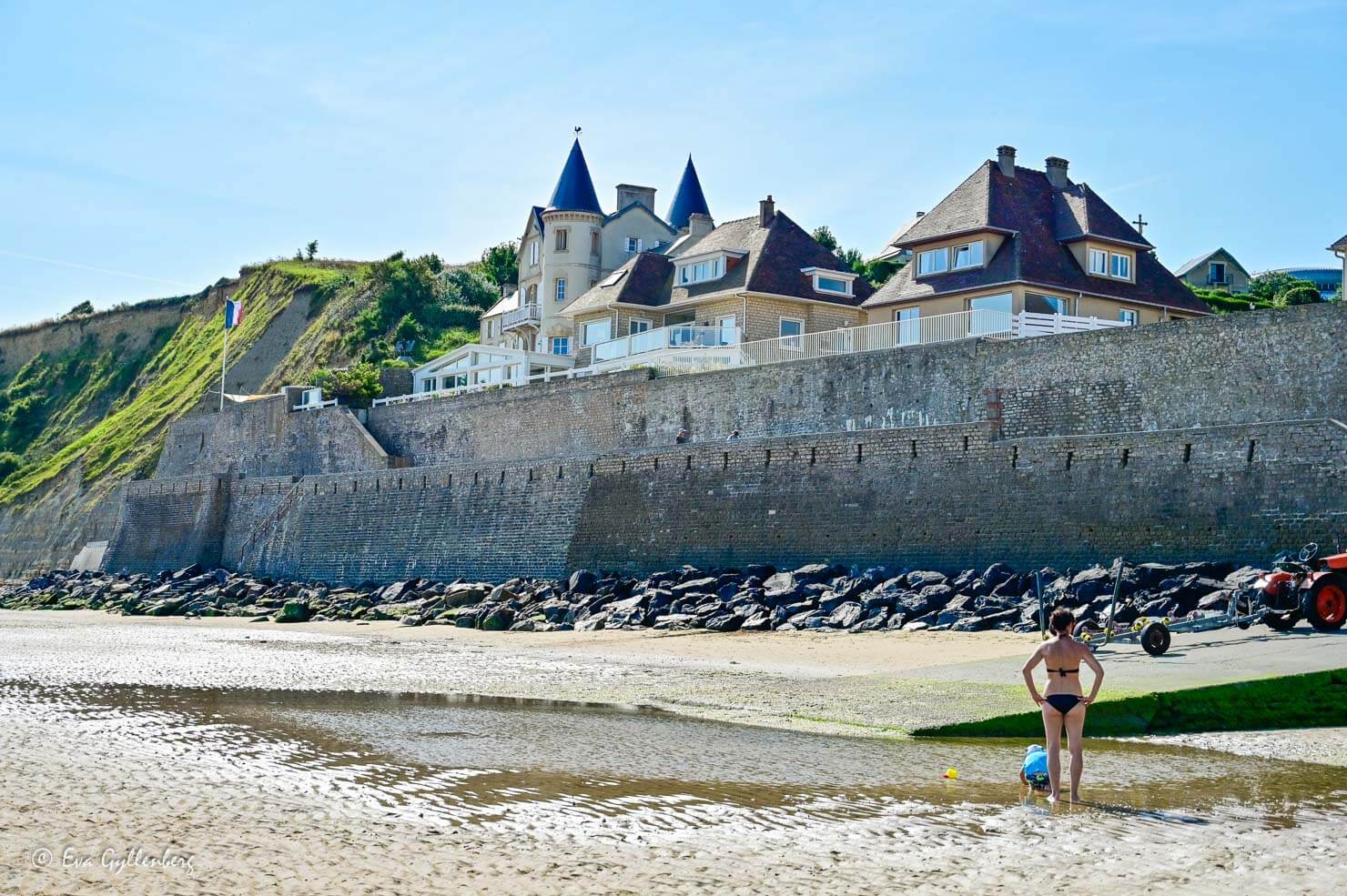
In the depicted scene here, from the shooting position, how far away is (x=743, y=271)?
1478 inches

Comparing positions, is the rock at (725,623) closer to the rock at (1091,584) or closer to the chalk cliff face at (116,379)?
the rock at (1091,584)

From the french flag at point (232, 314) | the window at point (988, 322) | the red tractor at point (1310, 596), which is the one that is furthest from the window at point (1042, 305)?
the french flag at point (232, 314)

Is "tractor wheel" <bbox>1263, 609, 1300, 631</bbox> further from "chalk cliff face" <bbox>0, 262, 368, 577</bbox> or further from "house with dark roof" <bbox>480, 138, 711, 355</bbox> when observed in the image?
"chalk cliff face" <bbox>0, 262, 368, 577</bbox>

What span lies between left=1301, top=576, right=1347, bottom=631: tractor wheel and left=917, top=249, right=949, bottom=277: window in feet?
62.0

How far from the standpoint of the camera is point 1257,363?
20625mm

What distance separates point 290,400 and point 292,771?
115ft

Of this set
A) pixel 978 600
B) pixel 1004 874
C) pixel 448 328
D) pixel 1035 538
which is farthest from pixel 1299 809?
pixel 448 328

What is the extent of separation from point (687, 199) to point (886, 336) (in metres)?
25.0

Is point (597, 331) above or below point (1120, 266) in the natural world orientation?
below

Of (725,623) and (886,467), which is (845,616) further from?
(886,467)

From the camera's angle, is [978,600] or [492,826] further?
[978,600]

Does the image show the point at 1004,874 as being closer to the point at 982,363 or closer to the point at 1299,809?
the point at 1299,809

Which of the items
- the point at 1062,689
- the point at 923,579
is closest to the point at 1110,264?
the point at 923,579

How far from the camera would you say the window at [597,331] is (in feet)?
130
